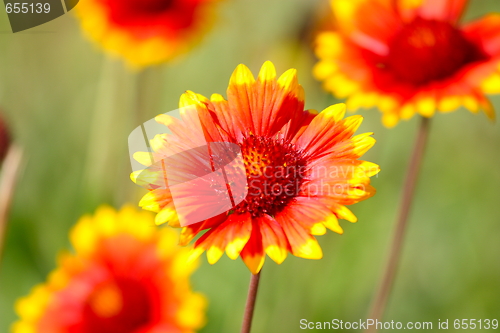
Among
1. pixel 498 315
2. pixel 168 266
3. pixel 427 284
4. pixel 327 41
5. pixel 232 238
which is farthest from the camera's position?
pixel 427 284

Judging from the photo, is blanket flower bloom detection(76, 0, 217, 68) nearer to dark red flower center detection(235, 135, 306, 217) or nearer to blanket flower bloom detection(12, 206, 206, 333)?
blanket flower bloom detection(12, 206, 206, 333)

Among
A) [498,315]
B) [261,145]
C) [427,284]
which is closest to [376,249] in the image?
[427,284]

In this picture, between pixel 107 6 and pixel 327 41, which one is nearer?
pixel 327 41

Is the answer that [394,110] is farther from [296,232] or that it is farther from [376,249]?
[376,249]

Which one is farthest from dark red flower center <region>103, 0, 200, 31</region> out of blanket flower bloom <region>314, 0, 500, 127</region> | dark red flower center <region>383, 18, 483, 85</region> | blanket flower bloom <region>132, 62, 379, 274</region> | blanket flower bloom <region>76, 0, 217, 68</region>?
blanket flower bloom <region>132, 62, 379, 274</region>

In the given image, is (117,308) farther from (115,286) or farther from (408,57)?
(408,57)

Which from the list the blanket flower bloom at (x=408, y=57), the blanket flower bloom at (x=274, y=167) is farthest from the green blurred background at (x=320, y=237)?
the blanket flower bloom at (x=274, y=167)

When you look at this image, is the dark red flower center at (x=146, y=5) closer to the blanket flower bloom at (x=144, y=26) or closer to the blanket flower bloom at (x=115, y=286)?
the blanket flower bloom at (x=144, y=26)
